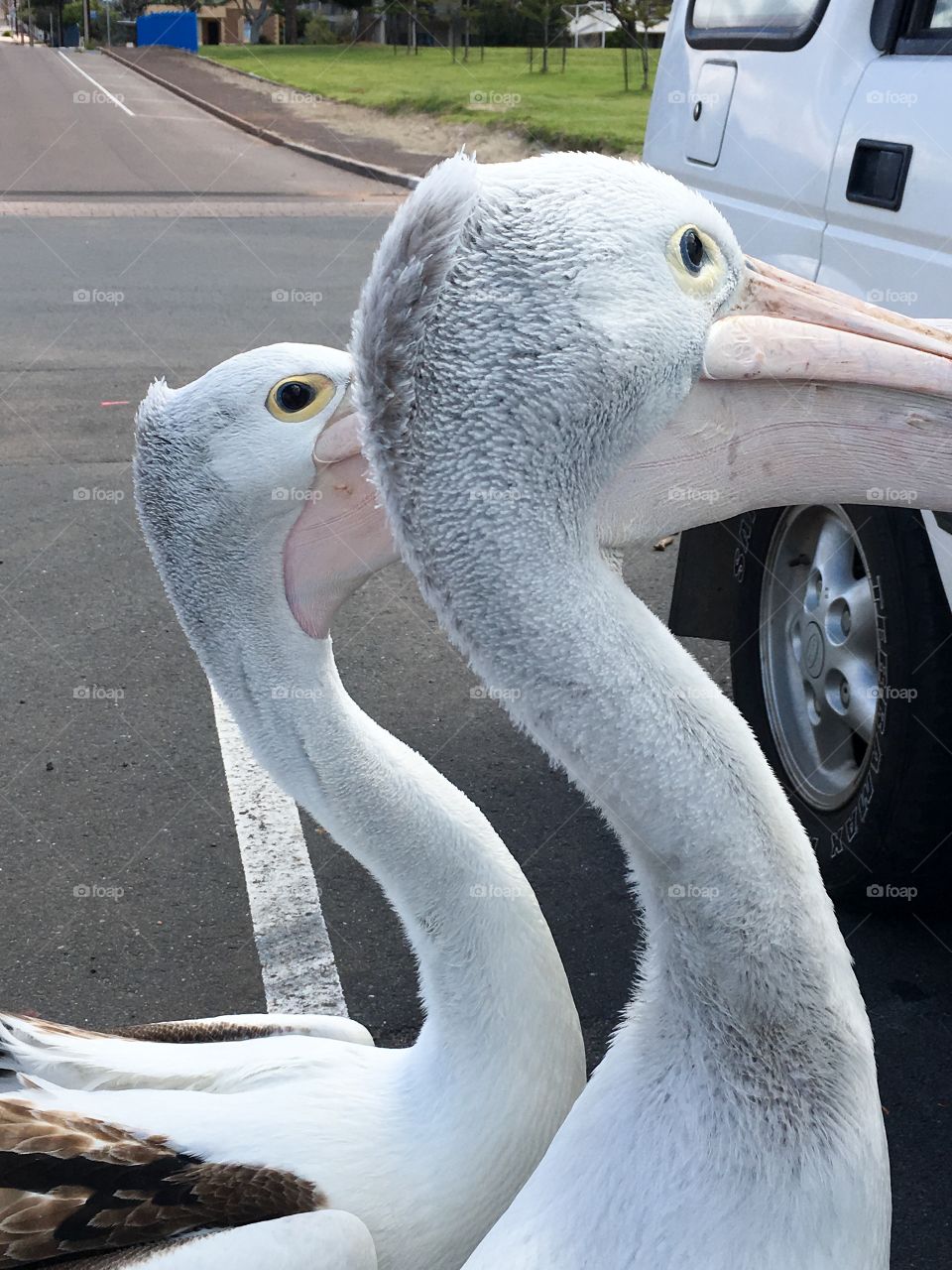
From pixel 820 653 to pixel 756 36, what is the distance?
5.43 feet

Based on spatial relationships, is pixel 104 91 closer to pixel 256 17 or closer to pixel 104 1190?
pixel 256 17

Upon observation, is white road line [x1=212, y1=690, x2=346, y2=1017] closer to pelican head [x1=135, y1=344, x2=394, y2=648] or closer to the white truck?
pelican head [x1=135, y1=344, x2=394, y2=648]

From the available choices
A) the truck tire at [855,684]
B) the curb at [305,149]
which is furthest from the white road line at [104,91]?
the truck tire at [855,684]

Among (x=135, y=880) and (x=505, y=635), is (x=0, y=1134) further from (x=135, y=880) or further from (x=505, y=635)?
(x=135, y=880)

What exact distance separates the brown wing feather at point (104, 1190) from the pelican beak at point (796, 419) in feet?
3.72

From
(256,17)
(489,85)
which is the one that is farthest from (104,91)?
(256,17)

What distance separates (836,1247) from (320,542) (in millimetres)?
1399

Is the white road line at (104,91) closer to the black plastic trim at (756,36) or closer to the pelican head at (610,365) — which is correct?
the black plastic trim at (756,36)

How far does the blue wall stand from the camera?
158 feet

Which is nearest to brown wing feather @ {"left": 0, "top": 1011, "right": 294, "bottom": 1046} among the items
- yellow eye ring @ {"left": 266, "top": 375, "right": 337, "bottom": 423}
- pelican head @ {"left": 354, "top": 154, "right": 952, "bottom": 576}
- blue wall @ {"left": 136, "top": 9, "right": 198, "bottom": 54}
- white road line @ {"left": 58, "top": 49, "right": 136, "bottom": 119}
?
yellow eye ring @ {"left": 266, "top": 375, "right": 337, "bottom": 423}

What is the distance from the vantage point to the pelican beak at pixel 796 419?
4.91ft

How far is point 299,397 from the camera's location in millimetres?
2396

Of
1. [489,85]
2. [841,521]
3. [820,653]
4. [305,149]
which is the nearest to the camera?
[841,521]

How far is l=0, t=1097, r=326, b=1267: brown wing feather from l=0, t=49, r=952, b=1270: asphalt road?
3.93 ft
